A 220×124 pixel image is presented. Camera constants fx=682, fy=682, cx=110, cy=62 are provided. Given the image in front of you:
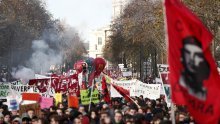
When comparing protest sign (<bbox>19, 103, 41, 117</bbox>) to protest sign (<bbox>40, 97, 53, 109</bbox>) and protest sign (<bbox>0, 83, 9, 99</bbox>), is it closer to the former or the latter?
protest sign (<bbox>40, 97, 53, 109</bbox>)

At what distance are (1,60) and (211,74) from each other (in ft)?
193

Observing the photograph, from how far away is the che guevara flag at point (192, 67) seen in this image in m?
8.91

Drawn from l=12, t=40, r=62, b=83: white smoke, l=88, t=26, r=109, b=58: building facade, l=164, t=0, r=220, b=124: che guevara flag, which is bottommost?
l=164, t=0, r=220, b=124: che guevara flag

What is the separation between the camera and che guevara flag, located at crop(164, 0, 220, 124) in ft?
29.2

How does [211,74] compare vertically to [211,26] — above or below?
A: below

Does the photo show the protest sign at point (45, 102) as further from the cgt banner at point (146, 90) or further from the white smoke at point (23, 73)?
the white smoke at point (23, 73)

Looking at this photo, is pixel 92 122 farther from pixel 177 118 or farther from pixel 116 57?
pixel 116 57

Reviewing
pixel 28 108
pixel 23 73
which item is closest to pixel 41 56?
pixel 23 73

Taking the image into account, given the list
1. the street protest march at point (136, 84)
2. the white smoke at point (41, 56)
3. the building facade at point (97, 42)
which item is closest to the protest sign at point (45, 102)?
the street protest march at point (136, 84)

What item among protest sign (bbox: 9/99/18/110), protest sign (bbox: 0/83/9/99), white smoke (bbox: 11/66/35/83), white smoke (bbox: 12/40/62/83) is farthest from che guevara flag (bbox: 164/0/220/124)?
white smoke (bbox: 12/40/62/83)

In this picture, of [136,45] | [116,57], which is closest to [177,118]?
[136,45]

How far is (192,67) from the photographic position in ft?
29.5

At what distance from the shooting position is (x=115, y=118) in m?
12.7

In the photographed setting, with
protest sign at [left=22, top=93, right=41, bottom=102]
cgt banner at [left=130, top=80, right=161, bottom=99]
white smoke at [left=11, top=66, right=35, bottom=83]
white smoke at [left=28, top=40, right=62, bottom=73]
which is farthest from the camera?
white smoke at [left=28, top=40, right=62, bottom=73]
